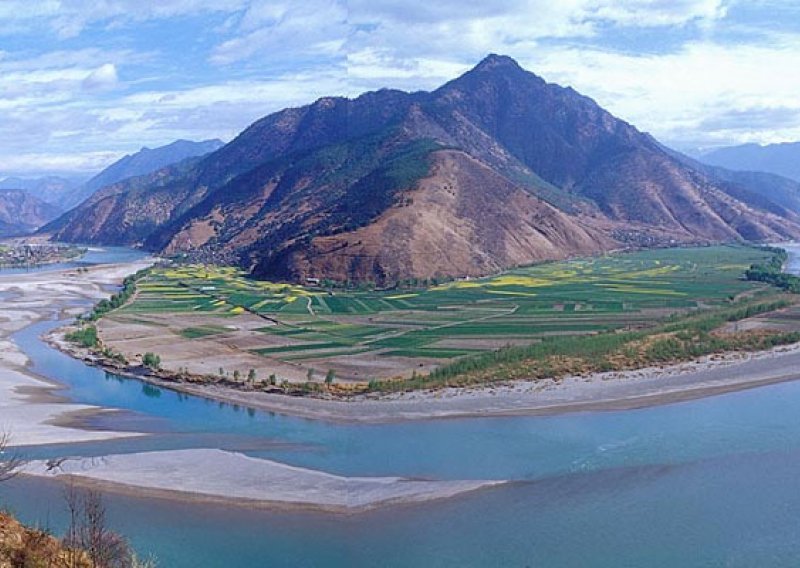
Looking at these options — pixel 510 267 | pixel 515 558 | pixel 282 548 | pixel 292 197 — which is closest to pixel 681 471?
pixel 515 558

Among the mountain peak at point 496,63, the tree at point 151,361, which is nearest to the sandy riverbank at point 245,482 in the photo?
the tree at point 151,361

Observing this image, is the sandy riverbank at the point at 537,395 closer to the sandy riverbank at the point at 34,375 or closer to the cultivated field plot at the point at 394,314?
the cultivated field plot at the point at 394,314

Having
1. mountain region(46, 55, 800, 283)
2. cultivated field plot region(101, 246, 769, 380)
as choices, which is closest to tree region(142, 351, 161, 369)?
cultivated field plot region(101, 246, 769, 380)

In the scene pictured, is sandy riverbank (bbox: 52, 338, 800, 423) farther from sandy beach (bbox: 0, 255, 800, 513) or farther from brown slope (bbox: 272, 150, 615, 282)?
brown slope (bbox: 272, 150, 615, 282)

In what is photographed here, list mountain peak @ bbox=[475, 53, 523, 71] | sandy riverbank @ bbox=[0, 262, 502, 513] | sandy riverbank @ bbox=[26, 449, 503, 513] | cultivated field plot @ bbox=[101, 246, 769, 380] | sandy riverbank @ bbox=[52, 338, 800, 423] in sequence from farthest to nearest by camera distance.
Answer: mountain peak @ bbox=[475, 53, 523, 71] → cultivated field plot @ bbox=[101, 246, 769, 380] → sandy riverbank @ bbox=[52, 338, 800, 423] → sandy riverbank @ bbox=[0, 262, 502, 513] → sandy riverbank @ bbox=[26, 449, 503, 513]

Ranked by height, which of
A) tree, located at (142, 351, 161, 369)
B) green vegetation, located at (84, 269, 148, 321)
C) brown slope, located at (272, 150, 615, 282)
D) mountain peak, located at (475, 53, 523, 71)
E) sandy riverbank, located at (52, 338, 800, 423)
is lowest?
sandy riverbank, located at (52, 338, 800, 423)

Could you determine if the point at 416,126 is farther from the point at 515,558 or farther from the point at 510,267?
the point at 515,558

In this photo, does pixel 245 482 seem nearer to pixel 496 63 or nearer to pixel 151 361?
pixel 151 361
